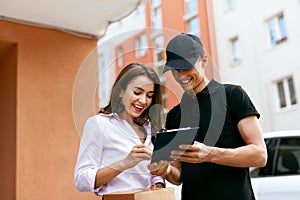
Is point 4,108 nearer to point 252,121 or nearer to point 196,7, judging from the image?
point 252,121

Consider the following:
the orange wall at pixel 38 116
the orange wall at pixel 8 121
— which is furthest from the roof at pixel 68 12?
the orange wall at pixel 8 121

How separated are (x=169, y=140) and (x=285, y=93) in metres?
4.44

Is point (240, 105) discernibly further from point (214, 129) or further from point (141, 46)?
point (141, 46)

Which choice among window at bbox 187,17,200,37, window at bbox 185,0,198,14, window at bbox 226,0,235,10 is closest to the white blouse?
window at bbox 187,17,200,37

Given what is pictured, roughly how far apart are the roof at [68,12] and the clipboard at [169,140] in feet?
4.50

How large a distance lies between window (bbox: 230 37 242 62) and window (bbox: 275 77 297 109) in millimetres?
665

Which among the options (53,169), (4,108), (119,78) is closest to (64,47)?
(4,108)

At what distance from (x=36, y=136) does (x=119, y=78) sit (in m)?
1.31

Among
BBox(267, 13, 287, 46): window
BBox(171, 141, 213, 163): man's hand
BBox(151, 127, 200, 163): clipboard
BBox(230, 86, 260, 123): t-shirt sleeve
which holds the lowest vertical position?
BBox(171, 141, 213, 163): man's hand

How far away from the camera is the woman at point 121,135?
3.56 feet

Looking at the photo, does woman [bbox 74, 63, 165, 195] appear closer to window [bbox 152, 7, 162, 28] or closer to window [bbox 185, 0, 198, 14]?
window [bbox 152, 7, 162, 28]

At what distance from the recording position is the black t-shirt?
1.09 m

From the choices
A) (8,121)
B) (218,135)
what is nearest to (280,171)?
(218,135)

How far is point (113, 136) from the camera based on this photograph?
1124 millimetres
